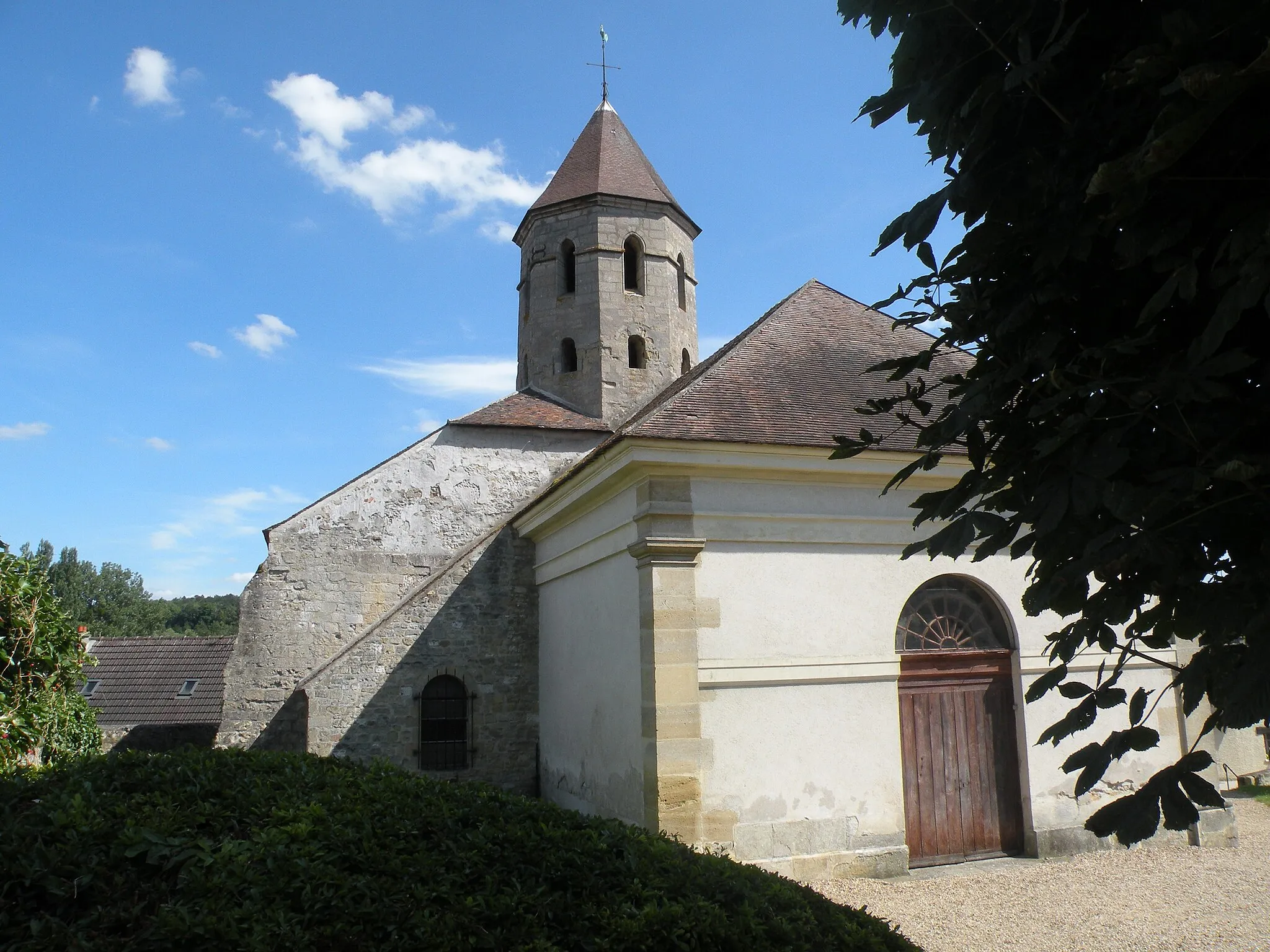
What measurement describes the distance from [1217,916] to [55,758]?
29.8ft

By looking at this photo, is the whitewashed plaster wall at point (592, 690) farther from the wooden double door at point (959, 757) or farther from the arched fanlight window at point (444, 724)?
the wooden double door at point (959, 757)

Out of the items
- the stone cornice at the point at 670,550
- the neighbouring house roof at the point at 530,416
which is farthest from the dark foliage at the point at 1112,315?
the neighbouring house roof at the point at 530,416

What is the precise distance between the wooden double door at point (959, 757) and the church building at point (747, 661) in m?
0.02

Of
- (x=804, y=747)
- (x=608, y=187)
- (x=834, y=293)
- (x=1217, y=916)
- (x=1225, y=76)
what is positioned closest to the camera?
(x=1225, y=76)

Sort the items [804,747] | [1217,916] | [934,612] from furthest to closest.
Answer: [934,612] → [804,747] → [1217,916]

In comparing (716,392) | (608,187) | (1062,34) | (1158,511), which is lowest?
(1158,511)

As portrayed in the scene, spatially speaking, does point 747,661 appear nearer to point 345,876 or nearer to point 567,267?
point 345,876

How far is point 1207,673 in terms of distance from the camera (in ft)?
7.68

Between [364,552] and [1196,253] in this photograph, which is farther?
[364,552]

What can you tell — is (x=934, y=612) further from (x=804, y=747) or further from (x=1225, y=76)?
(x=1225, y=76)

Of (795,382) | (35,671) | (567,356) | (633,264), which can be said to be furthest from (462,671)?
(633,264)

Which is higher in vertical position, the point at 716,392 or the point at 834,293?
the point at 834,293

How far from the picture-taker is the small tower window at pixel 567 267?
17.4 metres

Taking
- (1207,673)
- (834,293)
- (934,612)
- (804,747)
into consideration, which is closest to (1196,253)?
(1207,673)
